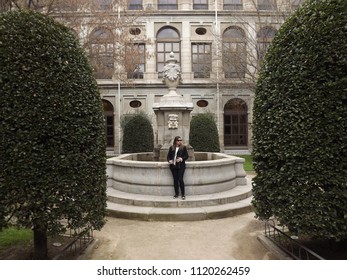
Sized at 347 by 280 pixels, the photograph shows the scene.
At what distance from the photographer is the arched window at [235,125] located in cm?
2811

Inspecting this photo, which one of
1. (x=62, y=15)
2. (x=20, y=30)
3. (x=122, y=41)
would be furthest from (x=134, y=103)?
(x=20, y=30)

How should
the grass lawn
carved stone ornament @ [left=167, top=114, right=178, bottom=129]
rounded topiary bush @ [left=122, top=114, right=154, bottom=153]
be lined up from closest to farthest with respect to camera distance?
the grass lawn < carved stone ornament @ [left=167, top=114, right=178, bottom=129] < rounded topiary bush @ [left=122, top=114, right=154, bottom=153]

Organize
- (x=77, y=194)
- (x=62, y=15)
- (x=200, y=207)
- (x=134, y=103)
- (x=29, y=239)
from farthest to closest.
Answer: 1. (x=134, y=103)
2. (x=62, y=15)
3. (x=200, y=207)
4. (x=29, y=239)
5. (x=77, y=194)

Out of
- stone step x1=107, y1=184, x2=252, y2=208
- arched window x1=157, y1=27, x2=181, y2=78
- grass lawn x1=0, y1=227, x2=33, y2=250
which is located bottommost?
grass lawn x1=0, y1=227, x2=33, y2=250

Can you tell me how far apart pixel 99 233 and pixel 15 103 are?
343 centimetres

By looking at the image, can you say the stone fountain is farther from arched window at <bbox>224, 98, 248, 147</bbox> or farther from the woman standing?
arched window at <bbox>224, 98, 248, 147</bbox>

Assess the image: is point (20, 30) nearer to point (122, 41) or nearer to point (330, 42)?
point (330, 42)

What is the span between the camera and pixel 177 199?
739cm

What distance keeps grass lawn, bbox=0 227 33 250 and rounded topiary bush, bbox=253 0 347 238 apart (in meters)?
4.90

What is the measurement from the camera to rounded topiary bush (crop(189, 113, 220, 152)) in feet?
63.3

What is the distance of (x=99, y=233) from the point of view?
6000 mm

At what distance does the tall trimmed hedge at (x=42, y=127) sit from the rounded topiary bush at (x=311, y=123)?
309cm

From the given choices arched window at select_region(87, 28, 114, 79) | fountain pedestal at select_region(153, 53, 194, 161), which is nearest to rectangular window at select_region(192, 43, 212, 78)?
arched window at select_region(87, 28, 114, 79)

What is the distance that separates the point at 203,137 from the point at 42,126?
16188mm
